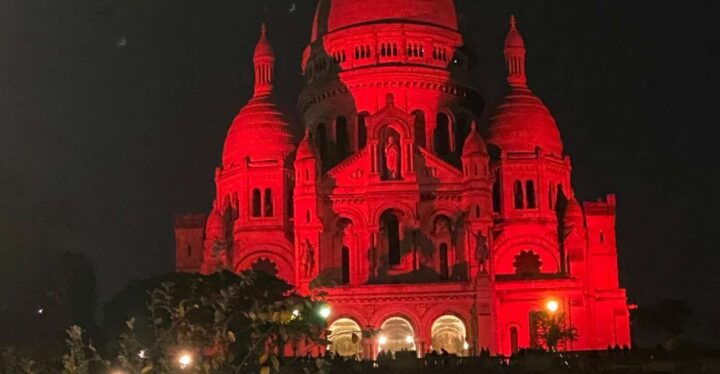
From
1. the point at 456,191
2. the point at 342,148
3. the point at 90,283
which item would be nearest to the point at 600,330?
the point at 456,191

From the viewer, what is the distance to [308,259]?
63656 mm

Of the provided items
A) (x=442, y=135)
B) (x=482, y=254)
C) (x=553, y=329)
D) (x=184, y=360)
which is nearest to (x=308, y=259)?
(x=482, y=254)

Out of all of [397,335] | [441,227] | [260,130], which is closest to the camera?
[397,335]

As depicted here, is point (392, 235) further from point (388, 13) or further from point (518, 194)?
point (388, 13)

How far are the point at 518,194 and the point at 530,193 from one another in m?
0.62

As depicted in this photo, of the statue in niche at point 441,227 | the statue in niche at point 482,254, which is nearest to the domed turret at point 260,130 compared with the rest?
the statue in niche at point 441,227

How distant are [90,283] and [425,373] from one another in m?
45.8

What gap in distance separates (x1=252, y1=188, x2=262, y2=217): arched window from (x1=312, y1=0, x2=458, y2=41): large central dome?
1093 centimetres

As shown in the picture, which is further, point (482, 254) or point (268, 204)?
point (268, 204)

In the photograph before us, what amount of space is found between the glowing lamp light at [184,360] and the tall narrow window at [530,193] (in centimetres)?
5162

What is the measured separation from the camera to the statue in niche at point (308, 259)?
63.5 m

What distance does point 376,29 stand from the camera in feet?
238

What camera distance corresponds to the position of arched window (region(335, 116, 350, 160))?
7188 centimetres

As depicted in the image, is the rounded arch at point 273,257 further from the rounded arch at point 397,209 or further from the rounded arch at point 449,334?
the rounded arch at point 449,334
